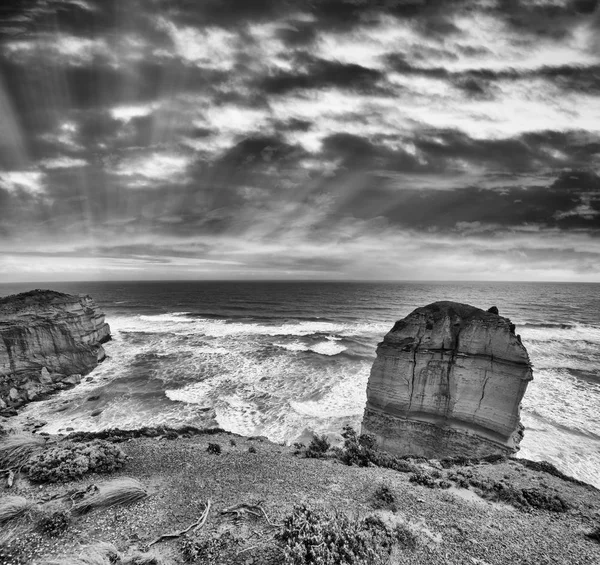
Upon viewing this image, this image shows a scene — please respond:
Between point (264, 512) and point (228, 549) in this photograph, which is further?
point (264, 512)

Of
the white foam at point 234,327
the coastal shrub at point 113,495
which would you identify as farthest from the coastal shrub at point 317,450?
the white foam at point 234,327

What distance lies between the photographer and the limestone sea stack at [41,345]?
27.0 m

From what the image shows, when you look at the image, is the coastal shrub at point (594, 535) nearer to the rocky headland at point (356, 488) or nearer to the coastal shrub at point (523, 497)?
the rocky headland at point (356, 488)

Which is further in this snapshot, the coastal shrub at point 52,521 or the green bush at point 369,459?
the green bush at point 369,459

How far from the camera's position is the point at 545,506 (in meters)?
10.4

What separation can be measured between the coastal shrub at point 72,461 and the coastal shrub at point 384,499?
975 cm

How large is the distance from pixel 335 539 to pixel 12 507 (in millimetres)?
9358

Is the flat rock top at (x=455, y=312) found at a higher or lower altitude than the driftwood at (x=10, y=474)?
higher

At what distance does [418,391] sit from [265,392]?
14851mm

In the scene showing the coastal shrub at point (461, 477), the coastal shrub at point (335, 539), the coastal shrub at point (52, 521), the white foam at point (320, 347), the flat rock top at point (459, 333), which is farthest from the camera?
the white foam at point (320, 347)

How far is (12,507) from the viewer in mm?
8727

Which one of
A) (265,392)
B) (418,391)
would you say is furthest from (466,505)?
(265,392)

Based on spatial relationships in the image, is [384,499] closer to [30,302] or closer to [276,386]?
[276,386]

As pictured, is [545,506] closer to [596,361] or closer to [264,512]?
[264,512]
